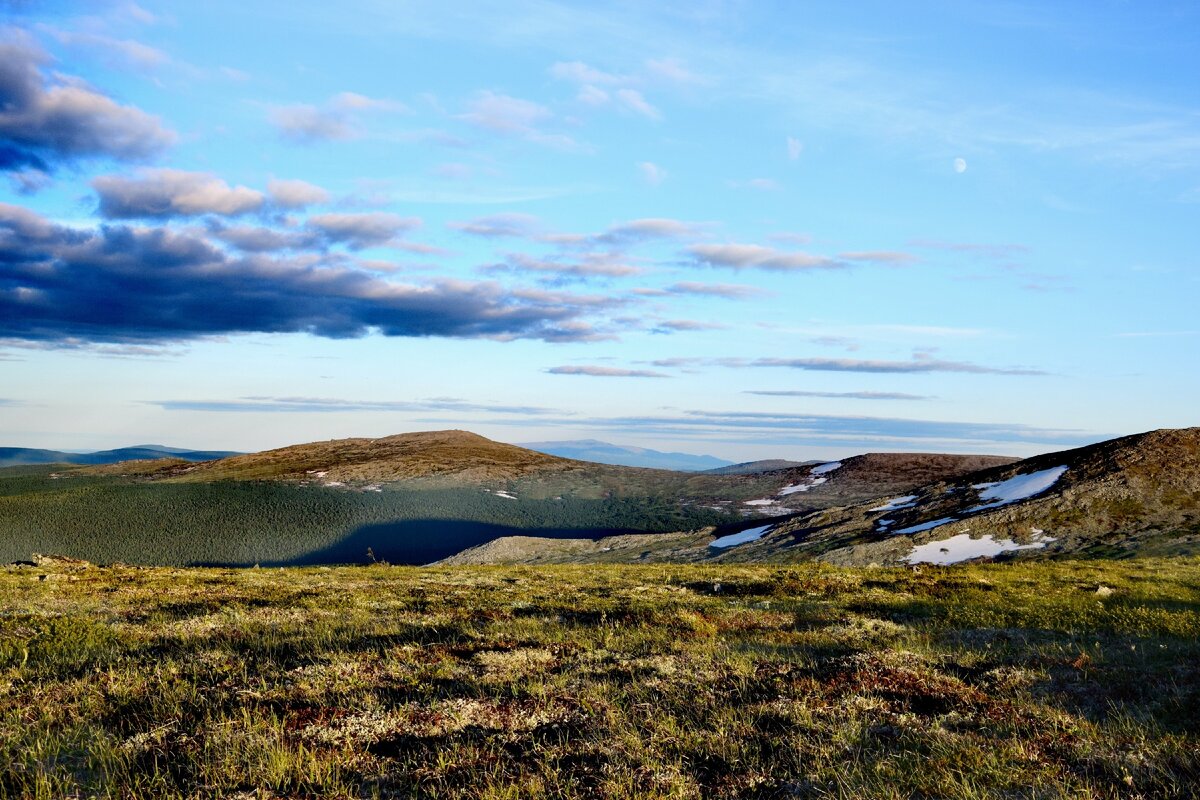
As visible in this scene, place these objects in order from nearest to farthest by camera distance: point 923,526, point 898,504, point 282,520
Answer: point 923,526
point 898,504
point 282,520

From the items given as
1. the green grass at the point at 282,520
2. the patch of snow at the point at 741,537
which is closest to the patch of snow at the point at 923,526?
the patch of snow at the point at 741,537

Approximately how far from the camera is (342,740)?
848 centimetres

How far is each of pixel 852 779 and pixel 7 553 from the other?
104870 mm

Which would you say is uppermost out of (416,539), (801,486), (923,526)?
(923,526)

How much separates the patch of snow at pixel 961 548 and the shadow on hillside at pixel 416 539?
4780 cm

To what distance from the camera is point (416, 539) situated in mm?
88812

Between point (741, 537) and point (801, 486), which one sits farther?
point (801, 486)

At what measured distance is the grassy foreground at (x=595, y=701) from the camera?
7355 mm

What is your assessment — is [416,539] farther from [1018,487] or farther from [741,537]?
[1018,487]

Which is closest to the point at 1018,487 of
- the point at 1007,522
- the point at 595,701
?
the point at 1007,522

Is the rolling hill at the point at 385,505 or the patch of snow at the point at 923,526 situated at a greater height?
the patch of snow at the point at 923,526

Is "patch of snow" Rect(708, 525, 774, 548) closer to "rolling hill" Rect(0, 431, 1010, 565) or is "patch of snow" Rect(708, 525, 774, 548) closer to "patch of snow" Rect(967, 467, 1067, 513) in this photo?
"rolling hill" Rect(0, 431, 1010, 565)

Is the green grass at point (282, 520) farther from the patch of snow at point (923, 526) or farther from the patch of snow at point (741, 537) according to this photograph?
the patch of snow at point (923, 526)

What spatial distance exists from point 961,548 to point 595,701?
139 ft
